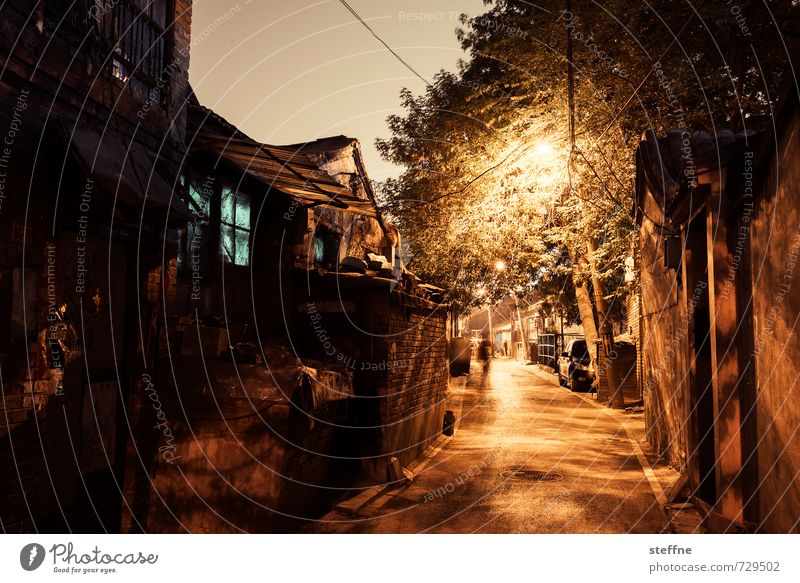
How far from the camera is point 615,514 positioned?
313 inches

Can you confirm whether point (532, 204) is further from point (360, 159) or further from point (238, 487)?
point (238, 487)

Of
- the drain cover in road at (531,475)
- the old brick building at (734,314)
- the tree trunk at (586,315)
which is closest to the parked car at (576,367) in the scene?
the tree trunk at (586,315)

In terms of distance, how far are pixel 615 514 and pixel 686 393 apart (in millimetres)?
2101

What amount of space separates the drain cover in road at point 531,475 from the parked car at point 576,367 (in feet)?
49.1

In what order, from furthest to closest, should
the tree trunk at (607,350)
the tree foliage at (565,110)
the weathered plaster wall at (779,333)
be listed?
the tree trunk at (607,350)
the tree foliage at (565,110)
the weathered plaster wall at (779,333)

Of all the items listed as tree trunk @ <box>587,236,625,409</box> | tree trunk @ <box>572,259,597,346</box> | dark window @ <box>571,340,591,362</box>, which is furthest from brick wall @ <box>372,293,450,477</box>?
dark window @ <box>571,340,591,362</box>

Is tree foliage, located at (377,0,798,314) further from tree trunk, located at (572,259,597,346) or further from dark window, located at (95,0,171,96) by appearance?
dark window, located at (95,0,171,96)

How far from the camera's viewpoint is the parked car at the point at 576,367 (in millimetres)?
26266

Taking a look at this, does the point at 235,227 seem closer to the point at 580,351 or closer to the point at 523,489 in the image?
the point at 523,489
